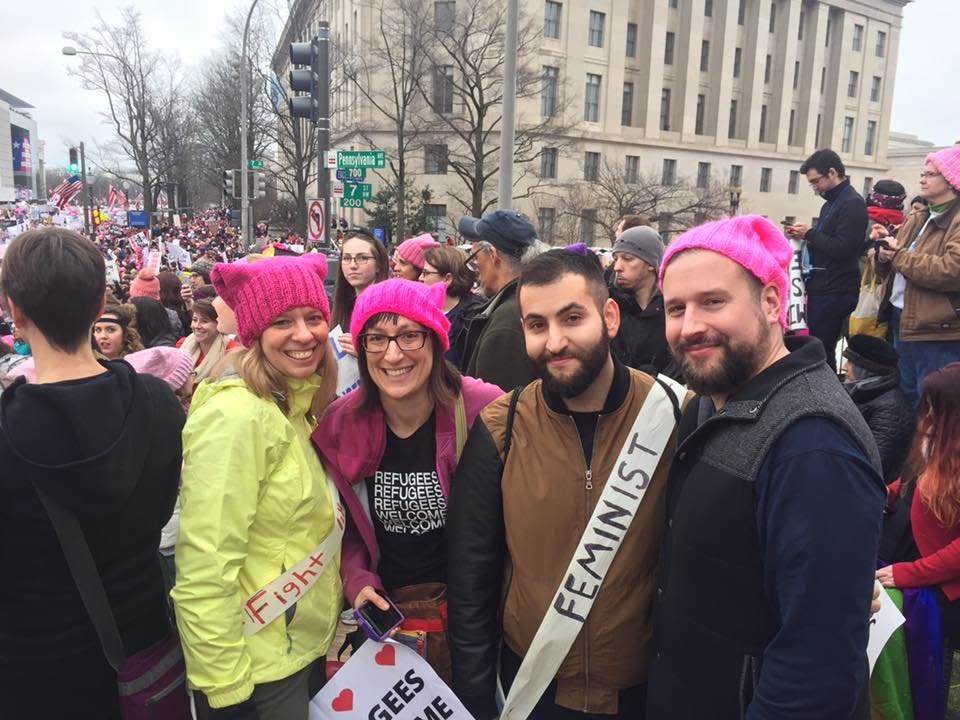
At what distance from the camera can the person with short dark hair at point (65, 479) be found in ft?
6.50

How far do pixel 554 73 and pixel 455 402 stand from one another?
4604 cm

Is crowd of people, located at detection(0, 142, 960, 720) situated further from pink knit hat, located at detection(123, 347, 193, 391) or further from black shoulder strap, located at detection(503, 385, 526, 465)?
pink knit hat, located at detection(123, 347, 193, 391)

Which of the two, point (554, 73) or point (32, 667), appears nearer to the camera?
point (32, 667)

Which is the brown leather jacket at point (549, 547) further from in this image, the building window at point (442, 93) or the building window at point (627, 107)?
the building window at point (627, 107)

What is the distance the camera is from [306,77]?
Answer: 10.2 meters

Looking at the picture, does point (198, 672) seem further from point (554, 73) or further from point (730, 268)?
point (554, 73)

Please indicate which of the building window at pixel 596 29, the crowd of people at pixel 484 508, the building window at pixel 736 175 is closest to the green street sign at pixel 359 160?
the crowd of people at pixel 484 508

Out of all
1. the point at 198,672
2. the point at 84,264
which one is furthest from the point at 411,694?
the point at 84,264

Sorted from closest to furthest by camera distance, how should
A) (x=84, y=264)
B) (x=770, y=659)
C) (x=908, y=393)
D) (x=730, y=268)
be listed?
1. (x=770, y=659)
2. (x=730, y=268)
3. (x=84, y=264)
4. (x=908, y=393)

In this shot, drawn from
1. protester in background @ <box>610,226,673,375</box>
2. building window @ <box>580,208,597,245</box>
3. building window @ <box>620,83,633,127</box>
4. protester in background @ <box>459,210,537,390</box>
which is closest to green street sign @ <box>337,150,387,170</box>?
protester in background @ <box>459,210,537,390</box>

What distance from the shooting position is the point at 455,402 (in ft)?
8.97

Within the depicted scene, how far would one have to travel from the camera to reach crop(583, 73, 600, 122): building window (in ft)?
156

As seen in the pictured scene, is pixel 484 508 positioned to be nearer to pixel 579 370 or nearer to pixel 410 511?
pixel 410 511

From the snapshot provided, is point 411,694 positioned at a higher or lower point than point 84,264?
lower
